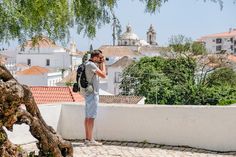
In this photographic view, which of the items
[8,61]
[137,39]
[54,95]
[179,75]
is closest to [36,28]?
[54,95]

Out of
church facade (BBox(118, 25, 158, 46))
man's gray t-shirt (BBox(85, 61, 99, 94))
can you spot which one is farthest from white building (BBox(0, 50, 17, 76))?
church facade (BBox(118, 25, 158, 46))

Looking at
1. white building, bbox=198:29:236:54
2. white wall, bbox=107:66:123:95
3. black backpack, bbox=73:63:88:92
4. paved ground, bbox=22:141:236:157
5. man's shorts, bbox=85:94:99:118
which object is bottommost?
white wall, bbox=107:66:123:95

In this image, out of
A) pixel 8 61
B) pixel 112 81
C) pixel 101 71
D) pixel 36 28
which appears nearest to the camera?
pixel 36 28

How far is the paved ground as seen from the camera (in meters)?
7.70

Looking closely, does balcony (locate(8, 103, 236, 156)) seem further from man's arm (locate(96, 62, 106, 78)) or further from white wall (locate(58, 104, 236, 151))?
man's arm (locate(96, 62, 106, 78))

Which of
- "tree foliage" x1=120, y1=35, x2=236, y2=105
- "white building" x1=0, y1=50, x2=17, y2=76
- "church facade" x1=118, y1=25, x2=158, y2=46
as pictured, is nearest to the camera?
"white building" x1=0, y1=50, x2=17, y2=76

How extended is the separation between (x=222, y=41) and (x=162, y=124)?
397 ft

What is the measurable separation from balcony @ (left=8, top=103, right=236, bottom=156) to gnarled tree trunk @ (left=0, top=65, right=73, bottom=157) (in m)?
1.91

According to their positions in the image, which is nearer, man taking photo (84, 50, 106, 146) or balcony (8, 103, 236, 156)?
man taking photo (84, 50, 106, 146)

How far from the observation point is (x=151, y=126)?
8.62 meters

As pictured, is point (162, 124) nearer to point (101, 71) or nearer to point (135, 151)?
point (135, 151)

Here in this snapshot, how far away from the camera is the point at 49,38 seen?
5.42 meters

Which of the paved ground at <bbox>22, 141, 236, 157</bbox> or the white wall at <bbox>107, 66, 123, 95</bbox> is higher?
the paved ground at <bbox>22, 141, 236, 157</bbox>

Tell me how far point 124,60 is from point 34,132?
247 feet
